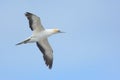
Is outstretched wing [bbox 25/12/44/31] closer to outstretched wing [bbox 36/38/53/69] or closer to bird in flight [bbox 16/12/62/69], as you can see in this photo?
bird in flight [bbox 16/12/62/69]

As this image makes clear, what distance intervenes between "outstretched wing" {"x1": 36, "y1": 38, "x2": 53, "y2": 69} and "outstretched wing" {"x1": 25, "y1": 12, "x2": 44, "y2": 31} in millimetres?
1247

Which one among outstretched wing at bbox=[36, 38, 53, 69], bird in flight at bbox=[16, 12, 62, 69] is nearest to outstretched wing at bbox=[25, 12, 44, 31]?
bird in flight at bbox=[16, 12, 62, 69]

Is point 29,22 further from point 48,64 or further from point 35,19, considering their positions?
point 48,64

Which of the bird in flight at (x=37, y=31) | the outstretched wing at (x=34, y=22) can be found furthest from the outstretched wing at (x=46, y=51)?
the outstretched wing at (x=34, y=22)

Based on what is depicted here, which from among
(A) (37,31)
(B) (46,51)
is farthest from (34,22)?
(B) (46,51)

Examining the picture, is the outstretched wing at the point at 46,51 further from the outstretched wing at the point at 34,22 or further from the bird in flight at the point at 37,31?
the outstretched wing at the point at 34,22

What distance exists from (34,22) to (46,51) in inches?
128

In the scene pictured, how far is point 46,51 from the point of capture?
57.7 m

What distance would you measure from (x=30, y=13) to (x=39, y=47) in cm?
362

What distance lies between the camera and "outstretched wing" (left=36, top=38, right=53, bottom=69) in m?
56.8

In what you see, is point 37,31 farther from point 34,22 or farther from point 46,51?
point 46,51

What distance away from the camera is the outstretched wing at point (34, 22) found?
55.0m

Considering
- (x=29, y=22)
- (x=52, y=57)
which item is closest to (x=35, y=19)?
(x=29, y=22)

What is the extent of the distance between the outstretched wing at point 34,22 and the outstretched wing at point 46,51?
4.09ft
